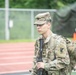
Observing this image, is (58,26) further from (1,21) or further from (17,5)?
(17,5)

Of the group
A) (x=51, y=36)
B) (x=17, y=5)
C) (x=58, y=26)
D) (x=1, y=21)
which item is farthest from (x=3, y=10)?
(x=51, y=36)

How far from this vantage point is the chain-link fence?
2377cm

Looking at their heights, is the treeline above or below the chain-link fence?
above

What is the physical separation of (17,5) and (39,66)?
31901 mm

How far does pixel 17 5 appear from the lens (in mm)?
35625

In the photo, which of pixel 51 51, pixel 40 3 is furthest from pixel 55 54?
pixel 40 3

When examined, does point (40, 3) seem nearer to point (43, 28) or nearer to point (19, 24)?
point (19, 24)

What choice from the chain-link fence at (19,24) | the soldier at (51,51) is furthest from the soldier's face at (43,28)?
the chain-link fence at (19,24)

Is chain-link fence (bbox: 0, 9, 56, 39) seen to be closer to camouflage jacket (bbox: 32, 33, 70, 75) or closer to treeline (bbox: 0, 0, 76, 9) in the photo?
treeline (bbox: 0, 0, 76, 9)

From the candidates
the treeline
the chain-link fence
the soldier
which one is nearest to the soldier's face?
the soldier

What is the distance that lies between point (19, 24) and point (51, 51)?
20071 mm

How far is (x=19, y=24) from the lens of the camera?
2395 cm

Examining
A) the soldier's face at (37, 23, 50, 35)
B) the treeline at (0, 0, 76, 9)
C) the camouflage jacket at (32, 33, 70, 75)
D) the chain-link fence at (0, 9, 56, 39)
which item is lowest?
the camouflage jacket at (32, 33, 70, 75)

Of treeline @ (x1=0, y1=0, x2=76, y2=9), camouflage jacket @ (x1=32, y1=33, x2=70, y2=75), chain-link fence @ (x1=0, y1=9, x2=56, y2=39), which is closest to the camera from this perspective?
camouflage jacket @ (x1=32, y1=33, x2=70, y2=75)
